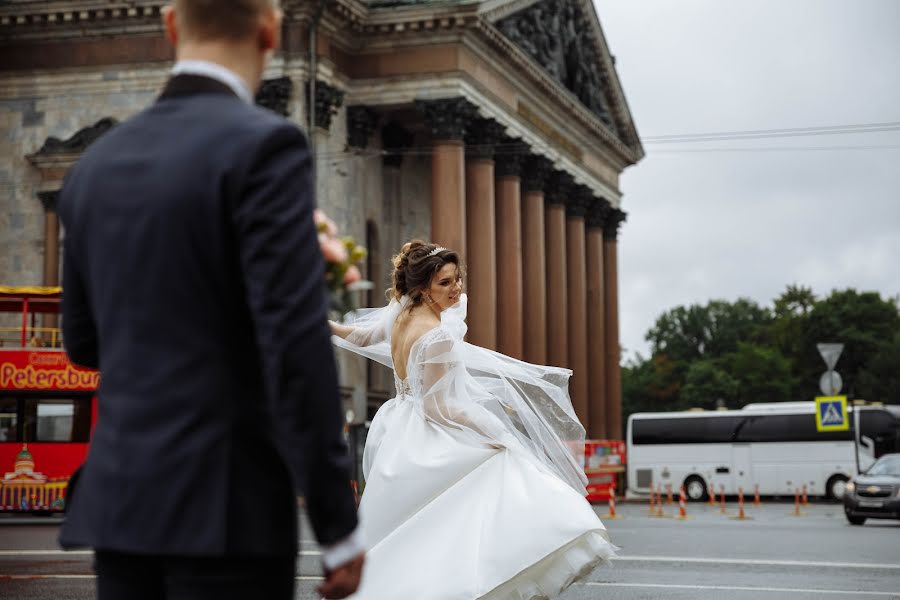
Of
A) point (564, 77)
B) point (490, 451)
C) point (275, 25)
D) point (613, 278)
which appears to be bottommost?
point (490, 451)

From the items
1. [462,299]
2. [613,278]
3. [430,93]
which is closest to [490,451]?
[462,299]

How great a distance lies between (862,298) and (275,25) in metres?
98.1

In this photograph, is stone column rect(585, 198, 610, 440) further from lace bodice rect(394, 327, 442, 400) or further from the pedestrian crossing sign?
lace bodice rect(394, 327, 442, 400)

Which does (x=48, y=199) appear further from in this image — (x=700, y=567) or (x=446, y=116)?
(x=700, y=567)

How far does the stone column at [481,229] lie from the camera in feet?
145

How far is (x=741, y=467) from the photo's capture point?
54.3 m

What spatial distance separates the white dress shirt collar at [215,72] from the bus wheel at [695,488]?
52274mm

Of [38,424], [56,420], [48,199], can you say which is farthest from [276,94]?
[38,424]

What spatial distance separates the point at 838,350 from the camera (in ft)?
116

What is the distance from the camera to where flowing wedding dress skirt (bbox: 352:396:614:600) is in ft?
25.2

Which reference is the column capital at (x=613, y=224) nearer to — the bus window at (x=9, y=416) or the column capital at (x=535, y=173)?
the column capital at (x=535, y=173)

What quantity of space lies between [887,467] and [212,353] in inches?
1228

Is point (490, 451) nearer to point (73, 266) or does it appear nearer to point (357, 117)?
point (73, 266)

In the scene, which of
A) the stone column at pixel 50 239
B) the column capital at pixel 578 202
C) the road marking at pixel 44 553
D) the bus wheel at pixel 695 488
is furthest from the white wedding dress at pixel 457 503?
the column capital at pixel 578 202
